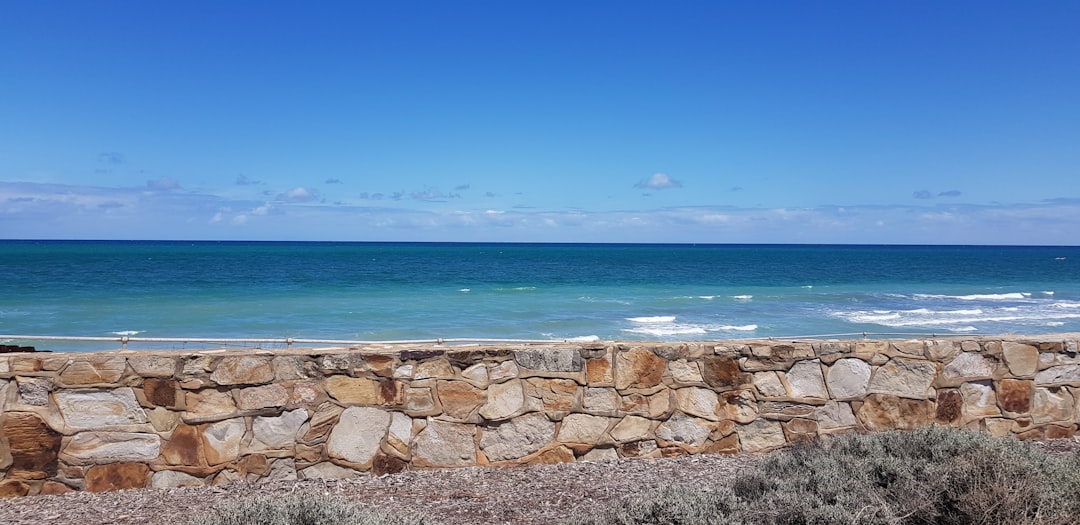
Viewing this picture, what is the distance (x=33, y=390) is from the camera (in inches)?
169

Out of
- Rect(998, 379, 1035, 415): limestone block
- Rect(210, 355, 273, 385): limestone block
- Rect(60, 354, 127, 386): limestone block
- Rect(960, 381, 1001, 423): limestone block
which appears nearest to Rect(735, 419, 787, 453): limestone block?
Rect(960, 381, 1001, 423): limestone block

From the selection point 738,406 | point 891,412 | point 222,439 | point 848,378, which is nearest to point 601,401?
point 738,406

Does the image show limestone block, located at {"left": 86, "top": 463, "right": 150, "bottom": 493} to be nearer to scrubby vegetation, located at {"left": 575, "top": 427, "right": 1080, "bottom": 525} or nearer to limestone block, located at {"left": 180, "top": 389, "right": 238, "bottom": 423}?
limestone block, located at {"left": 180, "top": 389, "right": 238, "bottom": 423}

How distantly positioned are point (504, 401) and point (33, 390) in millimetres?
2903

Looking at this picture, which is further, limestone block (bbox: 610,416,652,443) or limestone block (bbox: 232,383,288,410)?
limestone block (bbox: 610,416,652,443)

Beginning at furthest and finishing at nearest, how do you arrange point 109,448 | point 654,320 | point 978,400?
1. point 654,320
2. point 978,400
3. point 109,448

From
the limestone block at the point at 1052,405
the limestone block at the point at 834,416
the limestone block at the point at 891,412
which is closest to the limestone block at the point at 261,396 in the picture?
the limestone block at the point at 834,416

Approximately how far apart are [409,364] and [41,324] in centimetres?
2078

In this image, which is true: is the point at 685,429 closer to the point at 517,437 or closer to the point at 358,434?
the point at 517,437

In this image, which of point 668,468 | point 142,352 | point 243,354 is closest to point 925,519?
point 668,468

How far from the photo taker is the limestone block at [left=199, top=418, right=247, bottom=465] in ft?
14.6

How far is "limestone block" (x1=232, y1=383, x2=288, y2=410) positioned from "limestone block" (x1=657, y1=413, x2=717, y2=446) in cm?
259

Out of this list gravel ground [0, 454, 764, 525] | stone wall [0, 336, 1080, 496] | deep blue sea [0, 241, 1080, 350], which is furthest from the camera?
deep blue sea [0, 241, 1080, 350]

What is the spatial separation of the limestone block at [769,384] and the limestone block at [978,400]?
58.4 inches
